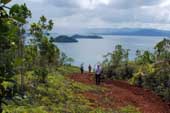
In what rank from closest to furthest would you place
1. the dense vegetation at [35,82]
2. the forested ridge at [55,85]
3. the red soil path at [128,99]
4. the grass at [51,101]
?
the dense vegetation at [35,82], the grass at [51,101], the forested ridge at [55,85], the red soil path at [128,99]

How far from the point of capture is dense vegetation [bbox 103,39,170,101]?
66.6 ft

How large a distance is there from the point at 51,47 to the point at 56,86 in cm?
295

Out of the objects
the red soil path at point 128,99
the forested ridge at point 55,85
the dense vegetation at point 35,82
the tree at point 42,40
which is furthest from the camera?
the tree at point 42,40

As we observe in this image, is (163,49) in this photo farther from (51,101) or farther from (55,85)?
(51,101)

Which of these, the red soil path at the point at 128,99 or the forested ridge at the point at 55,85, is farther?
the red soil path at the point at 128,99

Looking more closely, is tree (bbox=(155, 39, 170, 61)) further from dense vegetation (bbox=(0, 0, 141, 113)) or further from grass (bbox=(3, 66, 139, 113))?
grass (bbox=(3, 66, 139, 113))

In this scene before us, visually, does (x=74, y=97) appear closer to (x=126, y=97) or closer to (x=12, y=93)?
(x=126, y=97)

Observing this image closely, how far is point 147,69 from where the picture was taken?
22906 mm

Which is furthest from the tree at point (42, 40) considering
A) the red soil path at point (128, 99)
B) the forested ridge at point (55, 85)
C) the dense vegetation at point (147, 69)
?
the dense vegetation at point (147, 69)

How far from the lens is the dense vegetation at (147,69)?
20.3m

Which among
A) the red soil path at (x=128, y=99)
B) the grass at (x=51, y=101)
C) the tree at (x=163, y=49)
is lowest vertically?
the red soil path at (x=128, y=99)

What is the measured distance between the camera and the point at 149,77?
2202 cm

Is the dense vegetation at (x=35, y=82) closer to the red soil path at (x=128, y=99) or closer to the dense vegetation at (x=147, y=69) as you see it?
the red soil path at (x=128, y=99)

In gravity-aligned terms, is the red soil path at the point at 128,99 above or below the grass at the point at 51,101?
below
